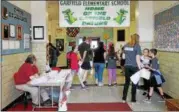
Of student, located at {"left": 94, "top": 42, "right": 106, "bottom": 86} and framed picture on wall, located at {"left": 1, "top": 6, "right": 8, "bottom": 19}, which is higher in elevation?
framed picture on wall, located at {"left": 1, "top": 6, "right": 8, "bottom": 19}

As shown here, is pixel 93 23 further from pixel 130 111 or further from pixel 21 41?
pixel 130 111

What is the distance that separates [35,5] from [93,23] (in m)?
1.72

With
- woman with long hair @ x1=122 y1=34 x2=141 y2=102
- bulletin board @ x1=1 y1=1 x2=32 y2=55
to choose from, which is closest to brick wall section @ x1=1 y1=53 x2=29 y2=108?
bulletin board @ x1=1 y1=1 x2=32 y2=55

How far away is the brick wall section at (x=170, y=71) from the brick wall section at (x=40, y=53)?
316cm

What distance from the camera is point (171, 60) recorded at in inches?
251

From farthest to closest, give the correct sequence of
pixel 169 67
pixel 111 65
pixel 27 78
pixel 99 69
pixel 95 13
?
pixel 111 65 → pixel 99 69 → pixel 95 13 → pixel 169 67 → pixel 27 78

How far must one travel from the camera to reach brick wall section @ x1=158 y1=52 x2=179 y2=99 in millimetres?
6027

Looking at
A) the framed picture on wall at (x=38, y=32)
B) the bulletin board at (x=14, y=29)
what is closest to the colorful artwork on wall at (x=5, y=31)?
the bulletin board at (x=14, y=29)

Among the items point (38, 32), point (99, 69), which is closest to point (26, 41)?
point (38, 32)

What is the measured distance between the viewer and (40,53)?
782cm

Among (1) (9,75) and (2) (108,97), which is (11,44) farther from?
(2) (108,97)

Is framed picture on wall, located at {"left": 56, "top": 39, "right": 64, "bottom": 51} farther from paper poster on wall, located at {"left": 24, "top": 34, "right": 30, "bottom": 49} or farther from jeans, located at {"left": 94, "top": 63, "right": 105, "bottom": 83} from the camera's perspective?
paper poster on wall, located at {"left": 24, "top": 34, "right": 30, "bottom": 49}

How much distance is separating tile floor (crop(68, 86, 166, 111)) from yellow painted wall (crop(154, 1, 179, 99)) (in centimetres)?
36

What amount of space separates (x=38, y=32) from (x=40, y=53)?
0.58m
